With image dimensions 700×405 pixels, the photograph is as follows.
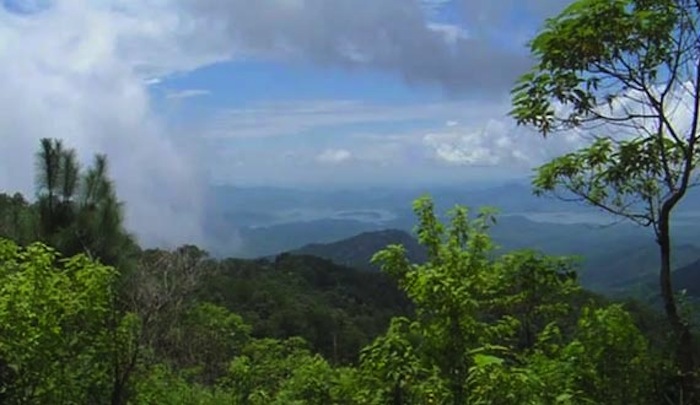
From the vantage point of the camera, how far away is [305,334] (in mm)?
33625

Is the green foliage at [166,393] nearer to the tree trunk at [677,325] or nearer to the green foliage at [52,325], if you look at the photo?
the green foliage at [52,325]

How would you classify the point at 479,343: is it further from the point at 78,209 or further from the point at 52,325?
the point at 78,209

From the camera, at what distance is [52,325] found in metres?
6.04

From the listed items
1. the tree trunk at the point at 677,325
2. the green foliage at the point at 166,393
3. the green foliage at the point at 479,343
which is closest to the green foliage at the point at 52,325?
the green foliage at the point at 166,393

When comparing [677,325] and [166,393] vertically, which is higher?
[677,325]

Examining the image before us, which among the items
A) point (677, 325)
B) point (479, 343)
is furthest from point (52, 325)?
point (677, 325)

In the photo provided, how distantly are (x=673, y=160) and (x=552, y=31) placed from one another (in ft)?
4.46

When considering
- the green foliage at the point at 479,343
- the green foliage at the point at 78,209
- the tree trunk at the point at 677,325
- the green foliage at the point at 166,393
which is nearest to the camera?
the green foliage at the point at 479,343

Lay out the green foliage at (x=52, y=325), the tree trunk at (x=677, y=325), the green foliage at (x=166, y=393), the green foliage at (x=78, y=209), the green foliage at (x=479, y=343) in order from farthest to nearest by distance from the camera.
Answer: the green foliage at (x=78, y=209), the green foliage at (x=166, y=393), the green foliage at (x=52, y=325), the tree trunk at (x=677, y=325), the green foliage at (x=479, y=343)

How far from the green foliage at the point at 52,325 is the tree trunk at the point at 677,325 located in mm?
4447

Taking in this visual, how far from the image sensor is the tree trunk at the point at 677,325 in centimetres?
581

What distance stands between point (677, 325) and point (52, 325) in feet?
15.7

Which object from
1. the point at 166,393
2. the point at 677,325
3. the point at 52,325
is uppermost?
the point at 52,325

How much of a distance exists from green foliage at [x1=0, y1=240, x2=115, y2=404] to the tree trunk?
445cm
